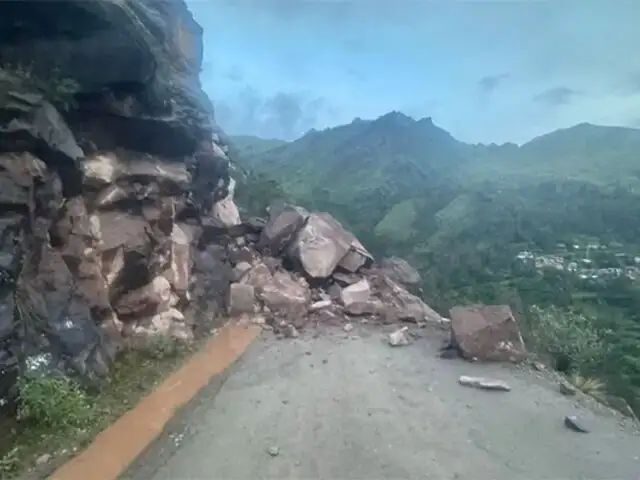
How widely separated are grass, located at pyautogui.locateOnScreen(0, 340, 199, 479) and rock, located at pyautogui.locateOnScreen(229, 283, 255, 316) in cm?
428

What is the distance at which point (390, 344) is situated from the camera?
31.3 feet

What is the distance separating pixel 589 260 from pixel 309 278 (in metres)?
24.4

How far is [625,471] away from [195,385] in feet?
17.7

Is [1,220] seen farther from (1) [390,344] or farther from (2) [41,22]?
(1) [390,344]

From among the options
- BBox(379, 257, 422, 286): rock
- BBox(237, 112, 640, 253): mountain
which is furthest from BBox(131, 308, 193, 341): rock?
BBox(237, 112, 640, 253): mountain

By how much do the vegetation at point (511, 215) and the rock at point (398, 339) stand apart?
100.0 inches

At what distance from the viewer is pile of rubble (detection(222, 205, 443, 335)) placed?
1128 cm

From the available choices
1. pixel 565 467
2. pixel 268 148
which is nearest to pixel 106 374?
pixel 565 467

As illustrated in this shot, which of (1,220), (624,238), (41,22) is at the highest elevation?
(41,22)

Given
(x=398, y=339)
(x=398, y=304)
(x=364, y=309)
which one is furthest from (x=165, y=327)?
(x=398, y=304)

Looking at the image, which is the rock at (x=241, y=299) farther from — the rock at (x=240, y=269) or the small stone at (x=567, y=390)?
the small stone at (x=567, y=390)

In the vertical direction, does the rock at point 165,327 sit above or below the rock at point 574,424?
above

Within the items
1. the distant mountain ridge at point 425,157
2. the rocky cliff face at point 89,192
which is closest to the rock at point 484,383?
the rocky cliff face at point 89,192

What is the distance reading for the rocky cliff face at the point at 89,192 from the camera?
20.1ft
